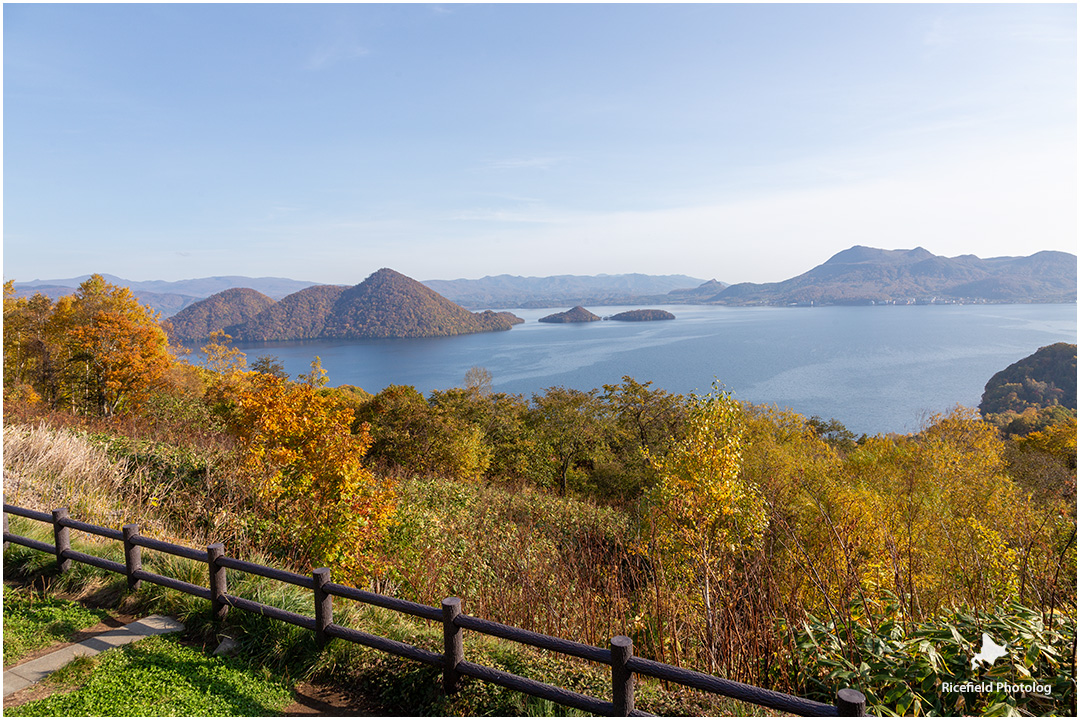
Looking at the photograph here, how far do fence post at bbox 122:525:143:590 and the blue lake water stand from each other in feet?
194

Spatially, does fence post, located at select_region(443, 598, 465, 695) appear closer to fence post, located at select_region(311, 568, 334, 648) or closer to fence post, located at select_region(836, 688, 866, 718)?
fence post, located at select_region(311, 568, 334, 648)

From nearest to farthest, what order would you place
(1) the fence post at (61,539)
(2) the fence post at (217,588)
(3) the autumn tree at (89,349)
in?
(2) the fence post at (217,588) → (1) the fence post at (61,539) → (3) the autumn tree at (89,349)

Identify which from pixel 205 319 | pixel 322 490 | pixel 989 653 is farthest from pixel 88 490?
pixel 205 319

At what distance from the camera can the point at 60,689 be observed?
4047 millimetres

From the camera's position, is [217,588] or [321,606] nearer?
[321,606]

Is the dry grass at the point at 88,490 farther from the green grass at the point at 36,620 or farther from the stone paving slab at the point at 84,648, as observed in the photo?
the stone paving slab at the point at 84,648

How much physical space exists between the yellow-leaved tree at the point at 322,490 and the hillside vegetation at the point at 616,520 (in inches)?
1.3

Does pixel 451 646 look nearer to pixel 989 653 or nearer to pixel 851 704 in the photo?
pixel 851 704

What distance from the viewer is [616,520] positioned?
20.9m

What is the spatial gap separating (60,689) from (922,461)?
1266 inches

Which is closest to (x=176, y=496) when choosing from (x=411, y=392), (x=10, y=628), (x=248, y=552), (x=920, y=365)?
(x=248, y=552)

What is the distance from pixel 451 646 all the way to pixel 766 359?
122585 millimetres

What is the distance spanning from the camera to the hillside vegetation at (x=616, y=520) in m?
3.80

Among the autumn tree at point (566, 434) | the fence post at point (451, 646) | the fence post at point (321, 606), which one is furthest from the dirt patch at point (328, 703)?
the autumn tree at point (566, 434)
